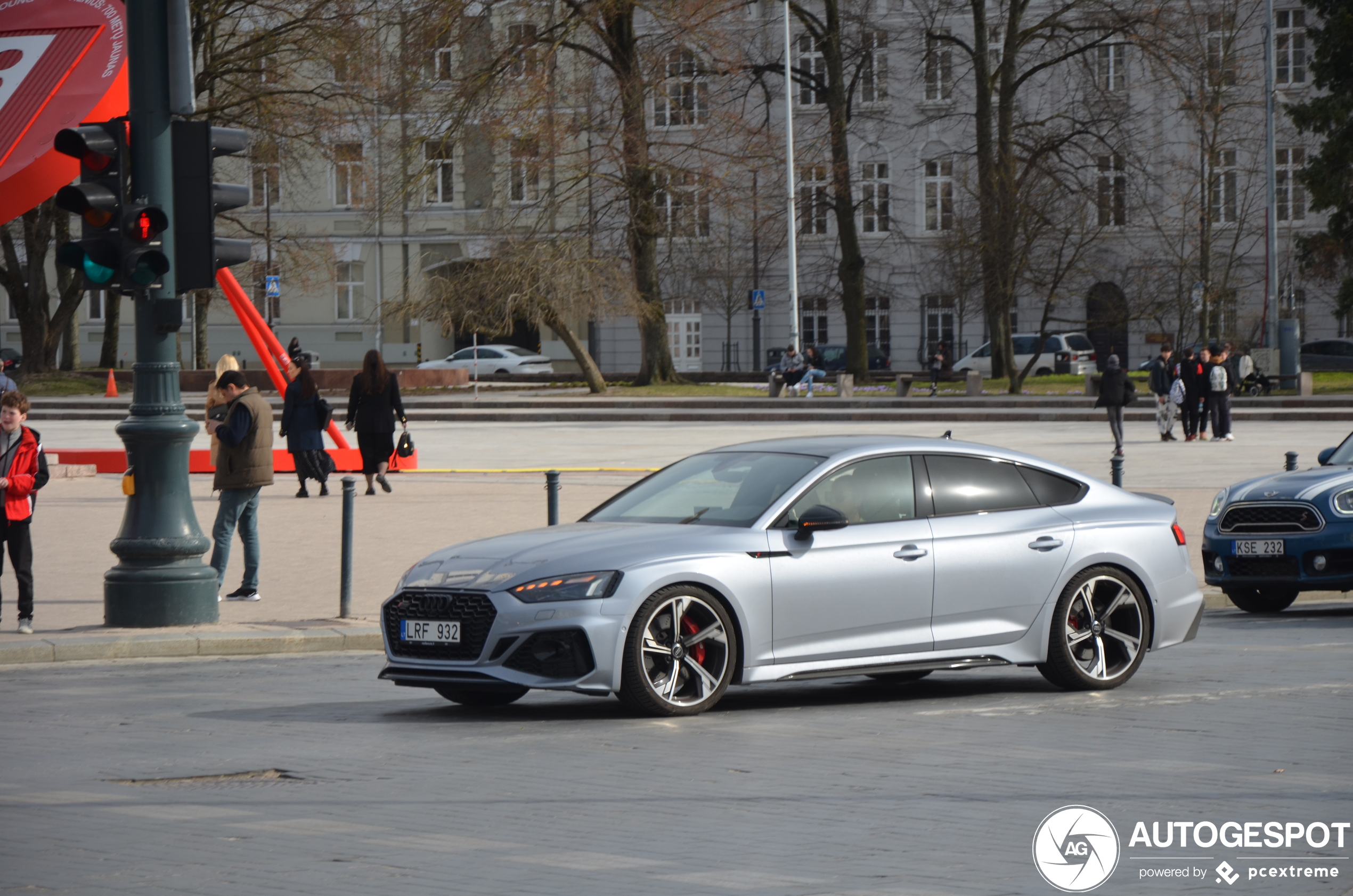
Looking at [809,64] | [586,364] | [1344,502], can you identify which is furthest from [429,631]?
[809,64]

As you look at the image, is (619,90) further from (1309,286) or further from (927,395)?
(1309,286)

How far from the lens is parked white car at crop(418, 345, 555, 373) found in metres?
67.2

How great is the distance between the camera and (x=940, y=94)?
64.9 m

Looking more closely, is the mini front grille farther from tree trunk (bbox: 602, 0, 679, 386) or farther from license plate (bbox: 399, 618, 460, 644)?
tree trunk (bbox: 602, 0, 679, 386)

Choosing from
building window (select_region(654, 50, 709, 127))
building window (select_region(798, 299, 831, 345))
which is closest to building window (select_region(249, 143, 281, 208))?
building window (select_region(654, 50, 709, 127))

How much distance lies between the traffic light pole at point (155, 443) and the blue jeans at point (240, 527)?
3.32 feet

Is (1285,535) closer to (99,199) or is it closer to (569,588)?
(569,588)

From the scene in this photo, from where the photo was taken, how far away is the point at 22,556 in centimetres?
1234

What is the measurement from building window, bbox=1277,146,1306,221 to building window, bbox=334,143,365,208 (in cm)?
3077

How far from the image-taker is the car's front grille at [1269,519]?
543 inches

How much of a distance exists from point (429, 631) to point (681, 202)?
3860 centimetres

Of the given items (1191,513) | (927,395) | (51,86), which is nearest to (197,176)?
(1191,513)

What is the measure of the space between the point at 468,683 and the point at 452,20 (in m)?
37.0

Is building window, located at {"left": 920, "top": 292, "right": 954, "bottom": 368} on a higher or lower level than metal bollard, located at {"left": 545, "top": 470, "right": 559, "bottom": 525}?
higher
